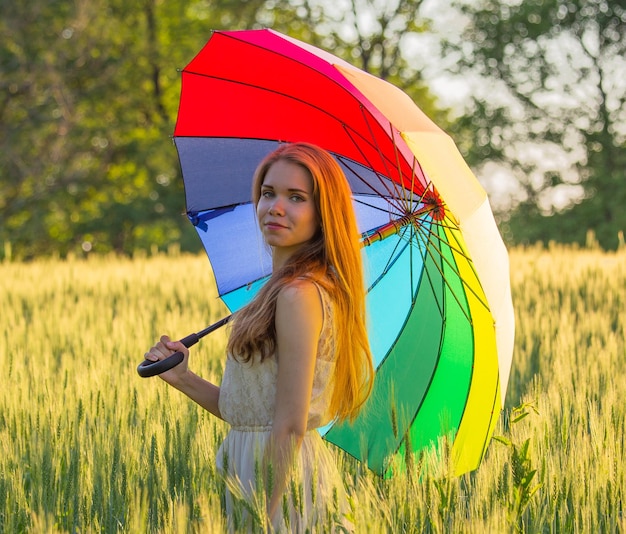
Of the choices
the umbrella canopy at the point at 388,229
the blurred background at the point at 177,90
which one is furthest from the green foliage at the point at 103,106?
the umbrella canopy at the point at 388,229

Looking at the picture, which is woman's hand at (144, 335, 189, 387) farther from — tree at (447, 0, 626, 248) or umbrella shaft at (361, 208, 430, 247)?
tree at (447, 0, 626, 248)

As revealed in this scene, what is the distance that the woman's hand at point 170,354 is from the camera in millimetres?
2371

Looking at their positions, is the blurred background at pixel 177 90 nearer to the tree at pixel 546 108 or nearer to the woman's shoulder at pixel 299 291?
the tree at pixel 546 108

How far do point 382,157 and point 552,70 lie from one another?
81.7 feet

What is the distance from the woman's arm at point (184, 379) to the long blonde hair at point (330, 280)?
22cm

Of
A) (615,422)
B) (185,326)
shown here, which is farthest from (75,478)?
(185,326)

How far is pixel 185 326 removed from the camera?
5465mm

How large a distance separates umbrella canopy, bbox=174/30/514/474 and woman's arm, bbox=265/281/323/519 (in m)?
0.29

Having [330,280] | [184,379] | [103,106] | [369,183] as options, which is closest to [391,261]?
[369,183]

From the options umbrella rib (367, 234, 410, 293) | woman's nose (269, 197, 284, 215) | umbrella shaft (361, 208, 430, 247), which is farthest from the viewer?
umbrella rib (367, 234, 410, 293)

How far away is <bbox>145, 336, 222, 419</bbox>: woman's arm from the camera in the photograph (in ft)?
7.81

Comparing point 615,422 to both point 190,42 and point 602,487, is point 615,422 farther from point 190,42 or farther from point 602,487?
point 190,42

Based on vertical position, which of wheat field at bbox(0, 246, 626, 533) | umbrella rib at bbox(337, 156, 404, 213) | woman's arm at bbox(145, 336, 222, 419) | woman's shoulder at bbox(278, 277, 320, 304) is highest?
umbrella rib at bbox(337, 156, 404, 213)

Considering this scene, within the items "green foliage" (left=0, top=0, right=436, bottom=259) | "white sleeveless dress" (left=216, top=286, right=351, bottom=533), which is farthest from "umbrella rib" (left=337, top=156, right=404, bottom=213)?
"green foliage" (left=0, top=0, right=436, bottom=259)
